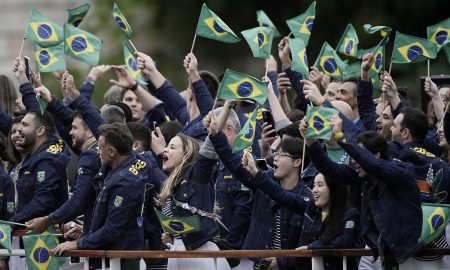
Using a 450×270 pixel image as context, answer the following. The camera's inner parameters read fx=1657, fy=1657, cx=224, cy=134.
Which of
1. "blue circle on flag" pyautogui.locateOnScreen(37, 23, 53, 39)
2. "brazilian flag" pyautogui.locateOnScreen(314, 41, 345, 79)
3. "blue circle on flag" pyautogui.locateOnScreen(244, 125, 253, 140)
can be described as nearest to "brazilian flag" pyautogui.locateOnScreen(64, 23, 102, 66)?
"blue circle on flag" pyautogui.locateOnScreen(37, 23, 53, 39)

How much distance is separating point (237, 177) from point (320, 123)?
1.14 m

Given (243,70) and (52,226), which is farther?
(243,70)

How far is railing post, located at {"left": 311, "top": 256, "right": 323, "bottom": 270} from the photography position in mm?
13336

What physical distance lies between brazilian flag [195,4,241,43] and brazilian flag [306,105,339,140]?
2.26 m

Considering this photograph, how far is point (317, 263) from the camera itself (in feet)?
43.8

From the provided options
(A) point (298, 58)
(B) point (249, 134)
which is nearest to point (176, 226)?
(B) point (249, 134)

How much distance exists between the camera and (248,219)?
48.4 ft

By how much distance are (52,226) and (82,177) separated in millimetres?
617

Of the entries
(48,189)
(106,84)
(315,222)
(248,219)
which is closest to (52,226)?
(48,189)

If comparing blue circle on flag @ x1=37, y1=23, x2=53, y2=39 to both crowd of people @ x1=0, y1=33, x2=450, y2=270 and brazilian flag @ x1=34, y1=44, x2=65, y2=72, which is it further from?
crowd of people @ x1=0, y1=33, x2=450, y2=270

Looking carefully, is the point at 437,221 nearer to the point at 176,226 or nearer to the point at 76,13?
the point at 176,226

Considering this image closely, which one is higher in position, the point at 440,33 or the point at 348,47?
the point at 440,33

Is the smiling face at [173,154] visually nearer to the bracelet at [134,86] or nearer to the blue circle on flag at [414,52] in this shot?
the blue circle on flag at [414,52]

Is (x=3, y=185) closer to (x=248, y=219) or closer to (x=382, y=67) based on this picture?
(x=248, y=219)
